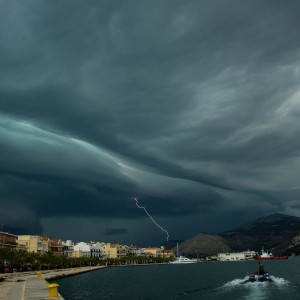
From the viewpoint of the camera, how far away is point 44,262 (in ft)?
644

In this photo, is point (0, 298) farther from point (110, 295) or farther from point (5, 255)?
point (5, 255)

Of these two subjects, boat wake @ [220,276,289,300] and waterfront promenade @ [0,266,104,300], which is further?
boat wake @ [220,276,289,300]

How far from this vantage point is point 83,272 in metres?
194

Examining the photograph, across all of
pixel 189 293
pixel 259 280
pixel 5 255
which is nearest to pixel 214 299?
pixel 189 293

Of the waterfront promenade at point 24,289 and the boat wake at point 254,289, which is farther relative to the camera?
the boat wake at point 254,289

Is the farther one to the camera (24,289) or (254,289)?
(254,289)

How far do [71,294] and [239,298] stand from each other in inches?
1354

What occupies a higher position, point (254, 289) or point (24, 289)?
point (24, 289)

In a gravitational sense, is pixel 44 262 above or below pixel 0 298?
above

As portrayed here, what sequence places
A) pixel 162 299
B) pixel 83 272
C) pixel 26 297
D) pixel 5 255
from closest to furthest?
pixel 26 297 → pixel 162 299 → pixel 5 255 → pixel 83 272

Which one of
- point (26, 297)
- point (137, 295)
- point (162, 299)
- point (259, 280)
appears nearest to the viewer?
point (26, 297)

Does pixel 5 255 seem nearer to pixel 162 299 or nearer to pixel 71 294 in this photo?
pixel 71 294

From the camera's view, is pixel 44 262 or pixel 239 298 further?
pixel 44 262

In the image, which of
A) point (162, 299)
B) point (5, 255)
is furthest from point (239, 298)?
point (5, 255)
